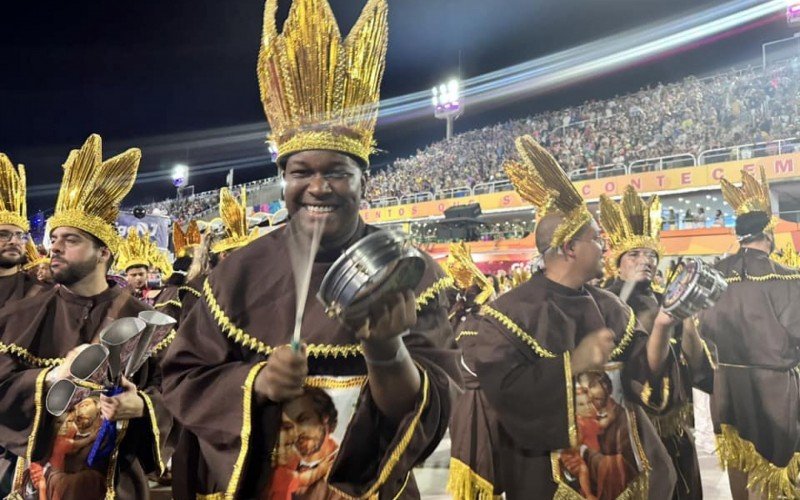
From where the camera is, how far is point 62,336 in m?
3.07

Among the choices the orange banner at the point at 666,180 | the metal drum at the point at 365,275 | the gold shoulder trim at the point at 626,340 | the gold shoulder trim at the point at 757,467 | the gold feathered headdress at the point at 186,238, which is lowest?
the gold shoulder trim at the point at 757,467

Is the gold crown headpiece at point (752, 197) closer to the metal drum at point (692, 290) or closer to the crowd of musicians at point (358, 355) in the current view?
the crowd of musicians at point (358, 355)

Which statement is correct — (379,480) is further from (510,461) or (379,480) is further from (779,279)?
(779,279)

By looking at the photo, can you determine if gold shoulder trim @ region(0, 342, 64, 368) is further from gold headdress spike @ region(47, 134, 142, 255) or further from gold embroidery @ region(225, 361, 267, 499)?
gold embroidery @ region(225, 361, 267, 499)

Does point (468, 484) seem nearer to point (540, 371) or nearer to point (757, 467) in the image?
point (540, 371)

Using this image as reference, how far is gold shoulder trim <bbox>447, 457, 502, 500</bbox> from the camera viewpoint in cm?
356

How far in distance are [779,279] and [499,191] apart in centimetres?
1971

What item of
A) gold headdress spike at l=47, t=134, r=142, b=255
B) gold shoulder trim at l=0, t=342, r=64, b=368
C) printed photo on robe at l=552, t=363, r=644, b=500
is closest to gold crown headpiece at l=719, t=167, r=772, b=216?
printed photo on robe at l=552, t=363, r=644, b=500

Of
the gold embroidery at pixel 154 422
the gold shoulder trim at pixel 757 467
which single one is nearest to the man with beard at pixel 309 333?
the gold embroidery at pixel 154 422

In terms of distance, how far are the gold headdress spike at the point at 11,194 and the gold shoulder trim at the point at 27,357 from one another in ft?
4.43

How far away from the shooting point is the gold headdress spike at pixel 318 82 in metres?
1.88

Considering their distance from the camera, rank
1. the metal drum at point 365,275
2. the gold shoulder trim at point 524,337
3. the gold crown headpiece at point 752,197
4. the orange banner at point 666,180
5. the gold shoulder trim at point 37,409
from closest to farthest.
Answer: the metal drum at point 365,275 < the gold shoulder trim at point 37,409 < the gold shoulder trim at point 524,337 < the gold crown headpiece at point 752,197 < the orange banner at point 666,180

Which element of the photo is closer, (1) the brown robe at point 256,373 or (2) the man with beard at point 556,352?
(1) the brown robe at point 256,373

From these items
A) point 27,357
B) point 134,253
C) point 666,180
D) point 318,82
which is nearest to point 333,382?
point 318,82
